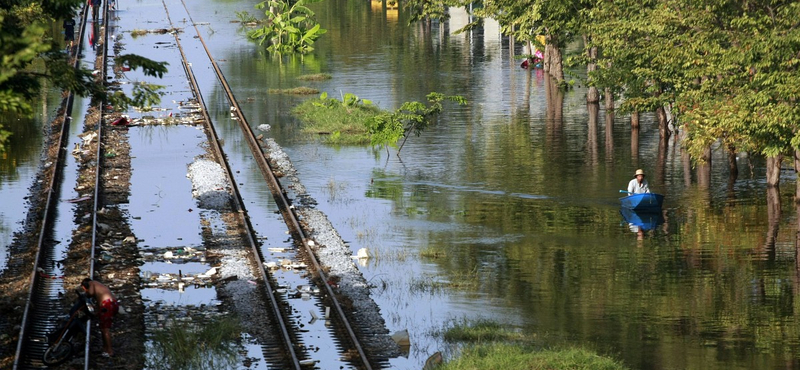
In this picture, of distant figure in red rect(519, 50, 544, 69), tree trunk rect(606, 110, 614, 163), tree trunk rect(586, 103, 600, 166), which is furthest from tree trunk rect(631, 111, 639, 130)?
distant figure in red rect(519, 50, 544, 69)

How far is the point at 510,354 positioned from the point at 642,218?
1226 centimetres

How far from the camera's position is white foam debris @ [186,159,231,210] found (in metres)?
30.0

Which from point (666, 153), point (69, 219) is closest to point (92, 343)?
point (69, 219)

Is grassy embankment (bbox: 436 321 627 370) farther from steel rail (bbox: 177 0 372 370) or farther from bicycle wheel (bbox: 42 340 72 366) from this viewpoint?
bicycle wheel (bbox: 42 340 72 366)

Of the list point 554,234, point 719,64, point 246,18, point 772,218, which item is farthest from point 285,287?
point 246,18

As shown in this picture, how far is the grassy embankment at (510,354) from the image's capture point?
1698 centimetres

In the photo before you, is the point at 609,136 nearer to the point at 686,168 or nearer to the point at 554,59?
the point at 686,168

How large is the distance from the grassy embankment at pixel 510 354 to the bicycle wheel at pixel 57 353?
18.5ft

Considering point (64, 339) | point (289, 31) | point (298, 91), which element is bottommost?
point (64, 339)

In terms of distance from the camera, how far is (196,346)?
1831 cm

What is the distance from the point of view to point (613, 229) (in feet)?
91.0

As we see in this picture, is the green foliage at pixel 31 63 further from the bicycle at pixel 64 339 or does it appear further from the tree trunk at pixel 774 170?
the tree trunk at pixel 774 170

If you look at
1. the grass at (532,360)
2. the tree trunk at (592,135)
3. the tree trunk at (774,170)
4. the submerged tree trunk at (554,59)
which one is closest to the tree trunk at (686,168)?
the tree trunk at (592,135)

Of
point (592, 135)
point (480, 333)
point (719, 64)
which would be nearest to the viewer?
point (480, 333)
